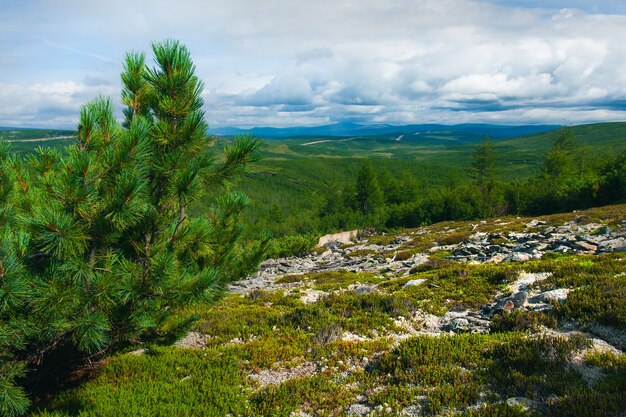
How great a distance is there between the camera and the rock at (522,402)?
221 inches

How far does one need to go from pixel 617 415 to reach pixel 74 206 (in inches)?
319

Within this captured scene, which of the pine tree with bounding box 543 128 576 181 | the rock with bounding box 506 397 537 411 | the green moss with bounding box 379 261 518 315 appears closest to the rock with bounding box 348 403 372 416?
the rock with bounding box 506 397 537 411

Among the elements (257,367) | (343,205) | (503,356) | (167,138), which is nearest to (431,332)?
(503,356)

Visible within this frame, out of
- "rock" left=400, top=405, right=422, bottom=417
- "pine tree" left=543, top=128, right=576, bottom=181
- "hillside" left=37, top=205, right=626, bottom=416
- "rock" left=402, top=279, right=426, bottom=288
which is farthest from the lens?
"pine tree" left=543, top=128, right=576, bottom=181

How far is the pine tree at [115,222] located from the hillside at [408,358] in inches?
68.9

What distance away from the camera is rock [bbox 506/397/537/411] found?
562cm

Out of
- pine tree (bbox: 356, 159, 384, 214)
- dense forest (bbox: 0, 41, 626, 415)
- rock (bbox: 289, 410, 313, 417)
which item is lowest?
pine tree (bbox: 356, 159, 384, 214)

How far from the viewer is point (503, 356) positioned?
717 centimetres

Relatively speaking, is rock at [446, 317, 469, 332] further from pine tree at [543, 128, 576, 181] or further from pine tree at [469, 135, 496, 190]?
pine tree at [469, 135, 496, 190]

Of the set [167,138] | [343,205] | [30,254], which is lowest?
[343,205]

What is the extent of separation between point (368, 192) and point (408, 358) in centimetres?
7790

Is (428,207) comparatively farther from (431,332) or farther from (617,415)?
(617,415)

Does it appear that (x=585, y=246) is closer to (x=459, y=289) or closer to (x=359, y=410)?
(x=459, y=289)

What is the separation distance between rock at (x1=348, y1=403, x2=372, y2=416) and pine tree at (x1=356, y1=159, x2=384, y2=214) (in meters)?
77.9
